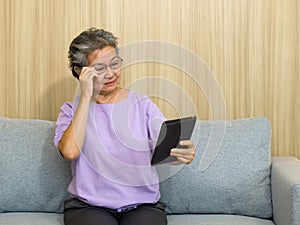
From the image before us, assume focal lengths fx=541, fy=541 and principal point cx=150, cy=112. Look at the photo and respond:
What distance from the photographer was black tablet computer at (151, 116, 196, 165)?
6.44 ft

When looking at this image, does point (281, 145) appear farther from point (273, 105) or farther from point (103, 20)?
point (103, 20)

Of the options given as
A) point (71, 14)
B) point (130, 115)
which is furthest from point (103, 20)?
point (130, 115)

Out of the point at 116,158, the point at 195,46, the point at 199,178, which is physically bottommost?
the point at 199,178

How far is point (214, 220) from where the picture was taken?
2.19 metres

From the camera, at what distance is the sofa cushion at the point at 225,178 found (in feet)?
7.53

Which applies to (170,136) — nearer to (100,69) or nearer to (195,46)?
(100,69)

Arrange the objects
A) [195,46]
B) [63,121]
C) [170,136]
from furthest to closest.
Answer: [195,46] → [63,121] → [170,136]

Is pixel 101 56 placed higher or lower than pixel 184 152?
higher

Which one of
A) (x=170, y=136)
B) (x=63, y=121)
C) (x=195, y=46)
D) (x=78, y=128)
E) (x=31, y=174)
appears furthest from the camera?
(x=195, y=46)

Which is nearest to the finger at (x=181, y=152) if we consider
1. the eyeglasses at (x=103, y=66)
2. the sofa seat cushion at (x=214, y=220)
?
the sofa seat cushion at (x=214, y=220)

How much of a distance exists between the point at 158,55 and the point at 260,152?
702mm

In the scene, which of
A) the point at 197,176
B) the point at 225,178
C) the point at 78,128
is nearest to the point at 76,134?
the point at 78,128

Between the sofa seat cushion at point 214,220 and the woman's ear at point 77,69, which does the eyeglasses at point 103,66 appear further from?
the sofa seat cushion at point 214,220

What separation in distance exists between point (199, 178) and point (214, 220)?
0.21m
